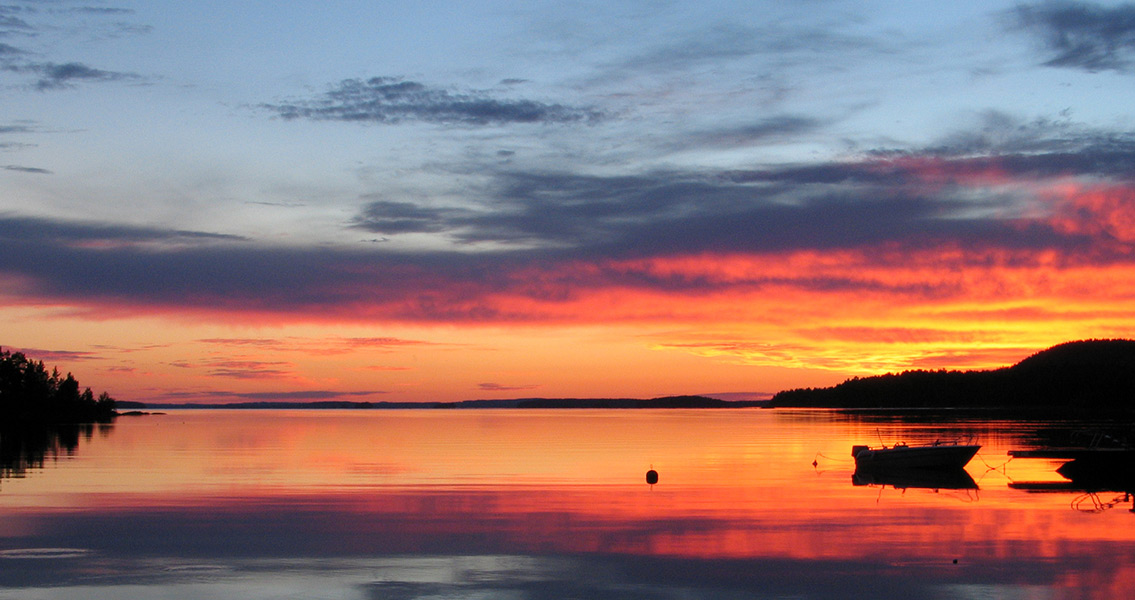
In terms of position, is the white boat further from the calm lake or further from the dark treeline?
the dark treeline

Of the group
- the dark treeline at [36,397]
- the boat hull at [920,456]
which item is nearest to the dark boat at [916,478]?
the boat hull at [920,456]

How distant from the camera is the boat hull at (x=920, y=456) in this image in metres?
43.1

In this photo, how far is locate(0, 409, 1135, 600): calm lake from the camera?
17.3 metres

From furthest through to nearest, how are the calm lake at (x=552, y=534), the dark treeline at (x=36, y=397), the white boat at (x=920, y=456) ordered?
the dark treeline at (x=36, y=397) < the white boat at (x=920, y=456) < the calm lake at (x=552, y=534)

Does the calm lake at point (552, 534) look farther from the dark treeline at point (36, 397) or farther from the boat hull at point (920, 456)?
the dark treeline at point (36, 397)

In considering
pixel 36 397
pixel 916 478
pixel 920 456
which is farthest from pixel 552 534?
pixel 36 397

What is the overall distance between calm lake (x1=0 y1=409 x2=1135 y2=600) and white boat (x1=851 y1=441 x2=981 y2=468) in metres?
1.00

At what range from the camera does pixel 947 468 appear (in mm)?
43906

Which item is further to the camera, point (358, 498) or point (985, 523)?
point (358, 498)

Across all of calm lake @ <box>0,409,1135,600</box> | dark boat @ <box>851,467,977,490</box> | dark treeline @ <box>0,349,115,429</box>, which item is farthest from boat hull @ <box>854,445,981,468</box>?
dark treeline @ <box>0,349,115,429</box>

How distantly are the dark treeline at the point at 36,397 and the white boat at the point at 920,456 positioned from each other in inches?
3799

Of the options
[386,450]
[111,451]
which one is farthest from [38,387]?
[386,450]

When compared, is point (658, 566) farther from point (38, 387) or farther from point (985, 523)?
point (38, 387)

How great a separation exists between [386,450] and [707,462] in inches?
831
